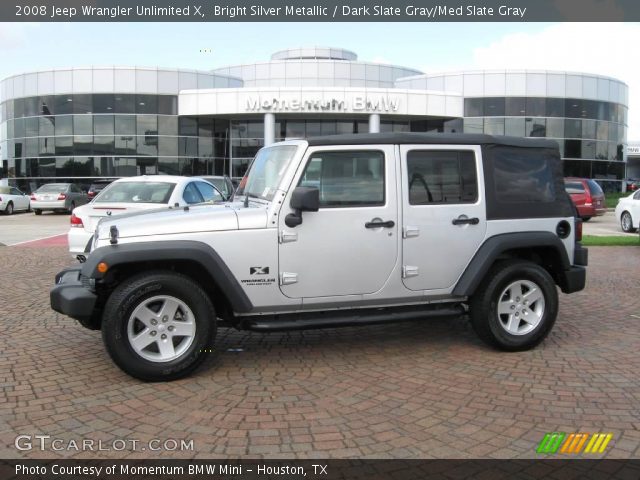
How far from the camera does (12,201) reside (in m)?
26.3

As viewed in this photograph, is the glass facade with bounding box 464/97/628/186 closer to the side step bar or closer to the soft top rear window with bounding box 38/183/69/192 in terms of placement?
the soft top rear window with bounding box 38/183/69/192

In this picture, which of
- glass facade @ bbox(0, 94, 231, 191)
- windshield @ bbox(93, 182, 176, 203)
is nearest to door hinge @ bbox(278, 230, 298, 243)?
windshield @ bbox(93, 182, 176, 203)

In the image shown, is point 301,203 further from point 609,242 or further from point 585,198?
point 585,198

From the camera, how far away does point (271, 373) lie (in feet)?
15.8

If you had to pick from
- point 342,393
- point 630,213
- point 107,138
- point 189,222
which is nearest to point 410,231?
point 342,393

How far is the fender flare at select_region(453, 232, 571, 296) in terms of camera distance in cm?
513

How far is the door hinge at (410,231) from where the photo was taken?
5016mm

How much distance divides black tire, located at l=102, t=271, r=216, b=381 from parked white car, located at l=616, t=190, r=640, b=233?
1566cm

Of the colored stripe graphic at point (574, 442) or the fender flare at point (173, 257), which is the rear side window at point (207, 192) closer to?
the fender flare at point (173, 257)

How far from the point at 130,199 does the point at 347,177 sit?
560 cm

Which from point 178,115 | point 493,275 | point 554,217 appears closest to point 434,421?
point 493,275

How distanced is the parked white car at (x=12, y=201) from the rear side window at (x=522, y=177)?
83.7 feet
